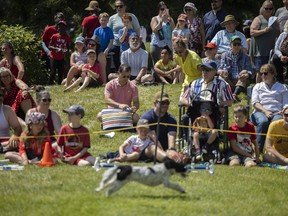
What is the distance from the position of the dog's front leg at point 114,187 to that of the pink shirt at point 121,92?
643 cm

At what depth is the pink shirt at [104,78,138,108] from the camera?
18688 millimetres

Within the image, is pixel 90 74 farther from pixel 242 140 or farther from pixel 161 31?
pixel 242 140

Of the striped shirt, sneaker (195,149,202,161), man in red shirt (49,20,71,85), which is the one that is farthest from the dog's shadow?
man in red shirt (49,20,71,85)

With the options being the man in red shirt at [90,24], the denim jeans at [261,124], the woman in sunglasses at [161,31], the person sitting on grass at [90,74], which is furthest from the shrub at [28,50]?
the denim jeans at [261,124]

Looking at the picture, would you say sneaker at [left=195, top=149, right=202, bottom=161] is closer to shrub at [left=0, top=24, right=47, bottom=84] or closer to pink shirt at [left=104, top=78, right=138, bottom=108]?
pink shirt at [left=104, top=78, right=138, bottom=108]

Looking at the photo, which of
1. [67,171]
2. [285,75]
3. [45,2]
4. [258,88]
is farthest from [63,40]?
[67,171]

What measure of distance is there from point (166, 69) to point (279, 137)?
A: 599 centimetres

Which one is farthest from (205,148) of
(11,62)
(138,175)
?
(11,62)

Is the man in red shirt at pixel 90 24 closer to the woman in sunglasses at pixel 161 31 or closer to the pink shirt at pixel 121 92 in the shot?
the woman in sunglasses at pixel 161 31

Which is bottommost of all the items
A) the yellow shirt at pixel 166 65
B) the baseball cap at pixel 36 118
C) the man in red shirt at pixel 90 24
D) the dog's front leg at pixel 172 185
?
the dog's front leg at pixel 172 185

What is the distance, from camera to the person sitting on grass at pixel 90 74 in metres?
21.5

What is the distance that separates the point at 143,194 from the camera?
12828mm

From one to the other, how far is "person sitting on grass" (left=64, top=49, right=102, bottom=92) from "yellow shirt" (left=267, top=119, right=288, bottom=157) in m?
6.36

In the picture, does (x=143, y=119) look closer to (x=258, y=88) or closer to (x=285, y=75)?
(x=258, y=88)
